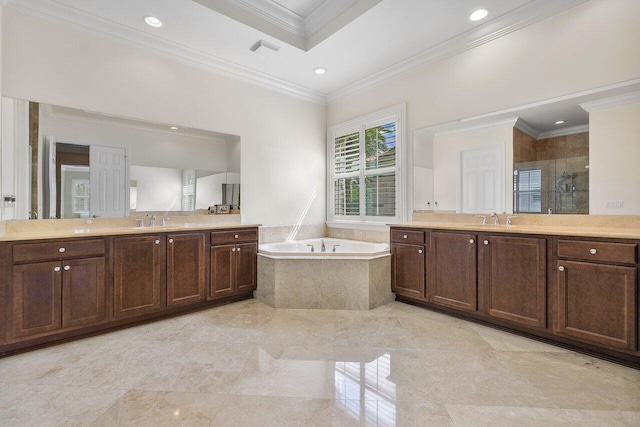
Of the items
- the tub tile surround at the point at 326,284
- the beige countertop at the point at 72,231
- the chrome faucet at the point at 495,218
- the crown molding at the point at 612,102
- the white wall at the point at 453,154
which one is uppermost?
the crown molding at the point at 612,102

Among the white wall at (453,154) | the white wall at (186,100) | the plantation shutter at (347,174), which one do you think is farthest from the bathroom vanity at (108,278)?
the white wall at (453,154)

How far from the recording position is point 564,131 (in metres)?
2.63

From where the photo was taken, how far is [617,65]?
2.33 m

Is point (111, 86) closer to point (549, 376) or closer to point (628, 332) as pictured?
point (549, 376)

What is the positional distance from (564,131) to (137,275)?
12.9 ft

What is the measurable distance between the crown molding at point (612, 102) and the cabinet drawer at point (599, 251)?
115cm

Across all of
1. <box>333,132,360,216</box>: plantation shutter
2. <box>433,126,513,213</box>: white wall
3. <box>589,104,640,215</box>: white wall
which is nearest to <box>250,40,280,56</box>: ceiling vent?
<box>333,132,360,216</box>: plantation shutter

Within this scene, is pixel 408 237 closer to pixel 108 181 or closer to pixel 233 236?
pixel 233 236

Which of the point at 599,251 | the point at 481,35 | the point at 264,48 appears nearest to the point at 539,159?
the point at 599,251

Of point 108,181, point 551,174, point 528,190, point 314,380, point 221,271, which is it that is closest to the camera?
point 314,380

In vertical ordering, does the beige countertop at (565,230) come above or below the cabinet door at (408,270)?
above

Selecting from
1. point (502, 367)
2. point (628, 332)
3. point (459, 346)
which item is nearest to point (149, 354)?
point (459, 346)

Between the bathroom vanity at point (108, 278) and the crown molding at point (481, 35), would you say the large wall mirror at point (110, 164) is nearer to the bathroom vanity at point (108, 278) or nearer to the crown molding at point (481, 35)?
the bathroom vanity at point (108, 278)

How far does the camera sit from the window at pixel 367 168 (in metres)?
3.86
